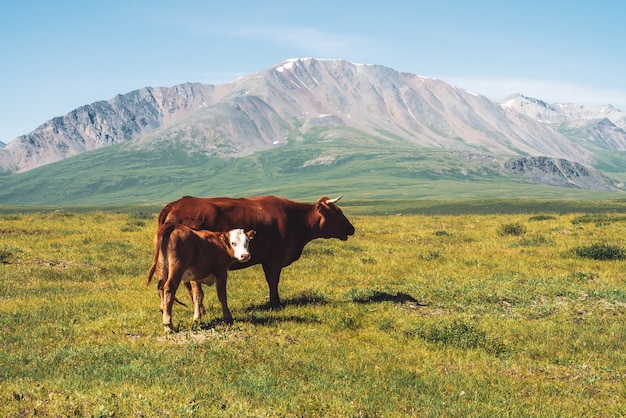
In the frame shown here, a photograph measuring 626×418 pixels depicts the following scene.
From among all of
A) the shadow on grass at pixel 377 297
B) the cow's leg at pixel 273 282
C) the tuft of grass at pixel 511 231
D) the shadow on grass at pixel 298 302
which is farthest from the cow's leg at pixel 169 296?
the tuft of grass at pixel 511 231

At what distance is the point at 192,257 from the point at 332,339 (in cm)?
368

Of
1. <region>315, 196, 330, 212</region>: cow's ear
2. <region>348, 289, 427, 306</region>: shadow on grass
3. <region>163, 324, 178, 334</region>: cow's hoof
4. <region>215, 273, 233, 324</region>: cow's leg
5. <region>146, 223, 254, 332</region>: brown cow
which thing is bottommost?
<region>348, 289, 427, 306</region>: shadow on grass

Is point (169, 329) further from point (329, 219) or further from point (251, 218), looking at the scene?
point (329, 219)

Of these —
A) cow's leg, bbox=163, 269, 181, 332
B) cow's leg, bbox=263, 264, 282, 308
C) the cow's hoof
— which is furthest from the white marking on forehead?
cow's leg, bbox=263, 264, 282, 308

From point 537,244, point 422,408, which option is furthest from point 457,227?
point 422,408

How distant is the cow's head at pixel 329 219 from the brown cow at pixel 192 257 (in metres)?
4.34

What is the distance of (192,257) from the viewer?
44.3 ft

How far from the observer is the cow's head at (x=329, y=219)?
60.5ft

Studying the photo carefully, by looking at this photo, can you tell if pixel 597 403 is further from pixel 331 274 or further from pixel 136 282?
pixel 136 282

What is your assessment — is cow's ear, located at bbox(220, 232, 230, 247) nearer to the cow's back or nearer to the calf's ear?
the calf's ear

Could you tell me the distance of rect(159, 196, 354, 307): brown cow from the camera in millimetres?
→ 15500

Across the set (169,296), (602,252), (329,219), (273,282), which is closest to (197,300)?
(169,296)

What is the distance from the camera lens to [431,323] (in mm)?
14523

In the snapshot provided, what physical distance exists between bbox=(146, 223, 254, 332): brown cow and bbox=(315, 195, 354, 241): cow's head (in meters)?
4.34
